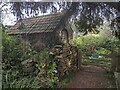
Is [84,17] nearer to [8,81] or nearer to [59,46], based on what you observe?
[59,46]

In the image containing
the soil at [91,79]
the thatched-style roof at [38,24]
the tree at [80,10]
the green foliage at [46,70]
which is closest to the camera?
the green foliage at [46,70]

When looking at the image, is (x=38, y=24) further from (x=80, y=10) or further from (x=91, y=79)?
(x=91, y=79)

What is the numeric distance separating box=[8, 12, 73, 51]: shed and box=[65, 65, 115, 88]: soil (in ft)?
3.00

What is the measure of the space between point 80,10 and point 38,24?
1.20 meters

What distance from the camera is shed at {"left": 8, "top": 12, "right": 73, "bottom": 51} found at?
4777 mm

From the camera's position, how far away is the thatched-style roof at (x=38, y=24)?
4645 millimetres

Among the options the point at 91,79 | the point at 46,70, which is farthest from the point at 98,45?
the point at 46,70

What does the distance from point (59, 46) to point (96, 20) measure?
3.56ft

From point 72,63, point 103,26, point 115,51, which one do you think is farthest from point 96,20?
point 72,63

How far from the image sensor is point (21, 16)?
4.34 meters

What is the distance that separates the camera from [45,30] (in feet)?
15.9

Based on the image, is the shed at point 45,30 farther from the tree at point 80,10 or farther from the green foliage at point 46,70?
the green foliage at point 46,70

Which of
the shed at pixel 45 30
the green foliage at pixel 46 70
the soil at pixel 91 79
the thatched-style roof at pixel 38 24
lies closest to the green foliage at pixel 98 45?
the soil at pixel 91 79

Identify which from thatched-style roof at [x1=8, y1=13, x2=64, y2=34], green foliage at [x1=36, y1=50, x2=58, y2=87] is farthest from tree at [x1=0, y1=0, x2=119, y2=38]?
green foliage at [x1=36, y1=50, x2=58, y2=87]
